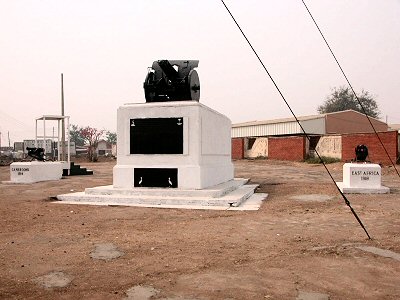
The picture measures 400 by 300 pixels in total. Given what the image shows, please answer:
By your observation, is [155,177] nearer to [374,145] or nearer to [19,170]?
[19,170]

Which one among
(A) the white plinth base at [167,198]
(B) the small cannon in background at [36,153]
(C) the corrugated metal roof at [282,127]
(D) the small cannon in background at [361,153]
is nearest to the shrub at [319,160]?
(C) the corrugated metal roof at [282,127]

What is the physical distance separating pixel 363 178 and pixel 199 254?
29.8ft

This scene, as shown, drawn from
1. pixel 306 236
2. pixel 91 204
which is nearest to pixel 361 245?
pixel 306 236

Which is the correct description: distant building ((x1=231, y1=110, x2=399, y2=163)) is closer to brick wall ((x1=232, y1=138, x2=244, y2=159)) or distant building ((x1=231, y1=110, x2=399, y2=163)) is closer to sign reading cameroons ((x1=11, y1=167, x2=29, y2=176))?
brick wall ((x1=232, y1=138, x2=244, y2=159))

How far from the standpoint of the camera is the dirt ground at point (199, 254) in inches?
145

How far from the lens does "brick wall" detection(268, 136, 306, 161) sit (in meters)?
36.1

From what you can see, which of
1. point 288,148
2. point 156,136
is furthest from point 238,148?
point 156,136

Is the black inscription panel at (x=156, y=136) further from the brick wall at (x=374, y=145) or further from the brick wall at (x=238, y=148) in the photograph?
the brick wall at (x=238, y=148)

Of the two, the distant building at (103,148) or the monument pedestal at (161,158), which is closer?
the monument pedestal at (161,158)

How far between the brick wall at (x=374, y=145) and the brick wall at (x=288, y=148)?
4127 mm

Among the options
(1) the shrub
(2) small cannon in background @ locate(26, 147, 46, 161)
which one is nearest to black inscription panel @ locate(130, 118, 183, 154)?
(2) small cannon in background @ locate(26, 147, 46, 161)

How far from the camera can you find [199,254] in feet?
16.2

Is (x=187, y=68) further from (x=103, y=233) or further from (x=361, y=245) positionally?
(x=361, y=245)

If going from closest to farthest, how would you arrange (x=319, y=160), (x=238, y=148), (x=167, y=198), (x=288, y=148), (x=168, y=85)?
(x=167, y=198), (x=168, y=85), (x=319, y=160), (x=288, y=148), (x=238, y=148)
